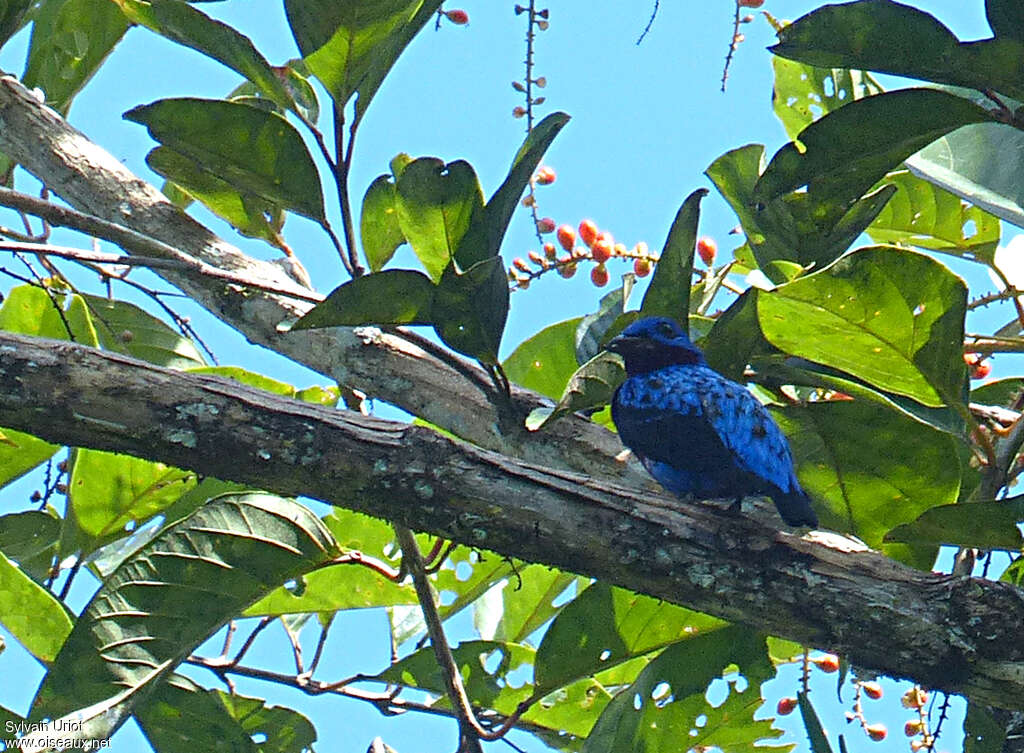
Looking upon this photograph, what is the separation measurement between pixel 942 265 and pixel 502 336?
1003 mm

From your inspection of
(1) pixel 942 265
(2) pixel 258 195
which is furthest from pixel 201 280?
(1) pixel 942 265

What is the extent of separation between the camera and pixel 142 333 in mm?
4125

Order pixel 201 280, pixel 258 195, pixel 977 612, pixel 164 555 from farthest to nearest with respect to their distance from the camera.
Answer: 1. pixel 201 280
2. pixel 258 195
3. pixel 164 555
4. pixel 977 612

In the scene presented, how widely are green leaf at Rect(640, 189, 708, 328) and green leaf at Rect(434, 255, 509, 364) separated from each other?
0.38 meters

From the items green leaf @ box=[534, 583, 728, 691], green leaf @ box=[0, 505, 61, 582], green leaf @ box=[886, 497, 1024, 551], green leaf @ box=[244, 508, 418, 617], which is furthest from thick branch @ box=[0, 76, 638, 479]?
green leaf @ box=[0, 505, 61, 582]

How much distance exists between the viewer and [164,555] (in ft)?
9.85

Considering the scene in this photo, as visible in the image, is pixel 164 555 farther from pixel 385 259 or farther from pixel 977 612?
pixel 977 612

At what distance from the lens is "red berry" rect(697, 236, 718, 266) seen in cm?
409

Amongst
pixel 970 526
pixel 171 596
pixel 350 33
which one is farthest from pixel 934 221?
pixel 171 596

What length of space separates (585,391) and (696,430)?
493mm

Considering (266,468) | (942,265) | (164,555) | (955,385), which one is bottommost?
(164,555)

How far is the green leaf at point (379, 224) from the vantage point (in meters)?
3.52

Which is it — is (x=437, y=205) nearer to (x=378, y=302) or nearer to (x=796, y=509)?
(x=378, y=302)

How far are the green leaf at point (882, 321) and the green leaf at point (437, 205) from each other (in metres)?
0.73
